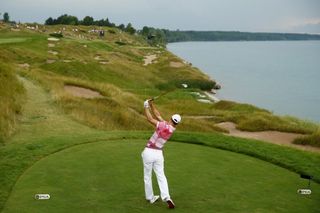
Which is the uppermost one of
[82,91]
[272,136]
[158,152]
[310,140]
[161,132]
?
[161,132]

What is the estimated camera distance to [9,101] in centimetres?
2027

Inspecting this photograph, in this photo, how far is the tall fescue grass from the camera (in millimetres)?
17167

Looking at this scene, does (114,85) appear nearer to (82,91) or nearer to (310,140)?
(82,91)

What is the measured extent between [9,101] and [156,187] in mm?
11644

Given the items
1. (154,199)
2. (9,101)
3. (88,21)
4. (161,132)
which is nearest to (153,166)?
(154,199)

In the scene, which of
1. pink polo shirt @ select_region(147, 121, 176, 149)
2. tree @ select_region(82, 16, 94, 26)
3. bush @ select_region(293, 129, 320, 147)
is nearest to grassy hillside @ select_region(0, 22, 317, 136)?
bush @ select_region(293, 129, 320, 147)

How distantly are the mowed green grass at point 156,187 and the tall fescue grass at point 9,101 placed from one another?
4109 millimetres

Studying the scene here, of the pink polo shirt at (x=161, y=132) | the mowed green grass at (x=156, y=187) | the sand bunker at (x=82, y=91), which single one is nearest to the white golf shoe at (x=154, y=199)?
the mowed green grass at (x=156, y=187)

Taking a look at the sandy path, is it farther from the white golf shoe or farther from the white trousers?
the white trousers

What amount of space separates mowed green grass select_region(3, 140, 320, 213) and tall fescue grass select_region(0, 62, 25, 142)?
411 cm

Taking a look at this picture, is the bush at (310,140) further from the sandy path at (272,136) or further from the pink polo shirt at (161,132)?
the pink polo shirt at (161,132)

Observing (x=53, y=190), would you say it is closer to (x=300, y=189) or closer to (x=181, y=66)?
(x=300, y=189)

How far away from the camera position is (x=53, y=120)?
19688 millimetres

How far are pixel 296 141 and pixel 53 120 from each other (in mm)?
12430
